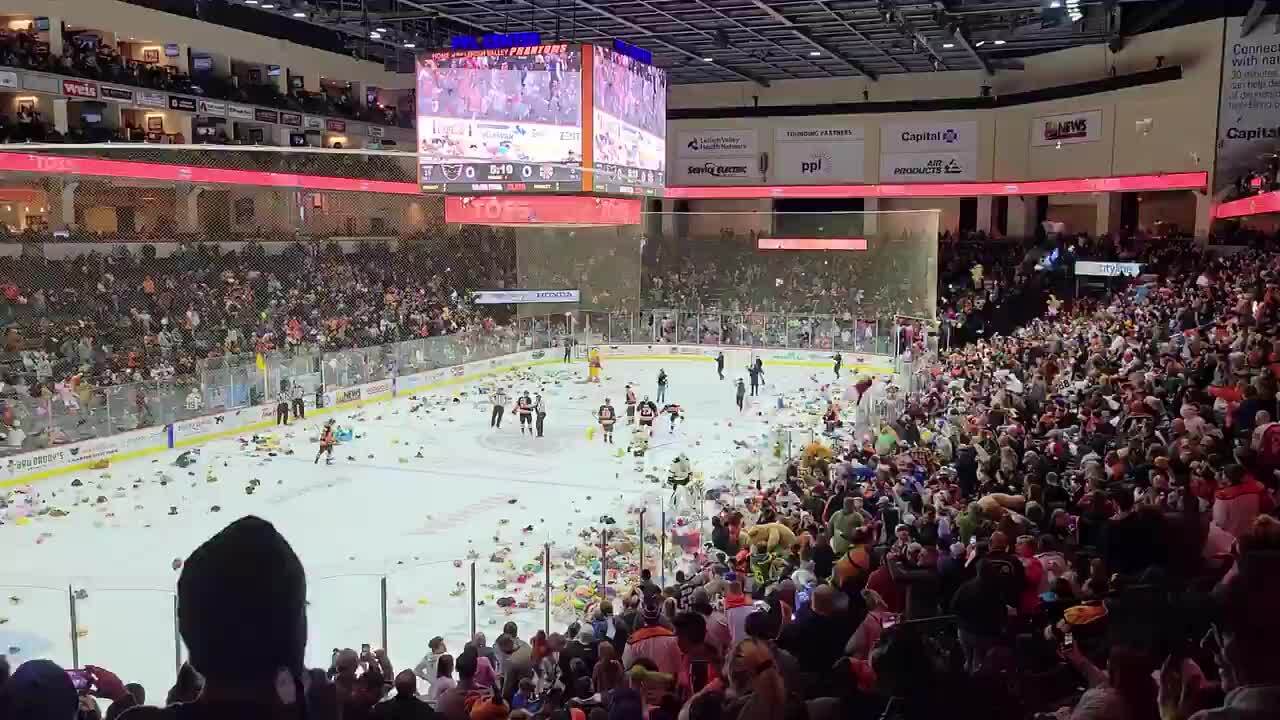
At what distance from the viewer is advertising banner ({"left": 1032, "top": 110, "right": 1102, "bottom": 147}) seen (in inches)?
1222

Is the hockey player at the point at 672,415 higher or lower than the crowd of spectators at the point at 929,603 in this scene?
lower

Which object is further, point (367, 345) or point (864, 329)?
point (864, 329)

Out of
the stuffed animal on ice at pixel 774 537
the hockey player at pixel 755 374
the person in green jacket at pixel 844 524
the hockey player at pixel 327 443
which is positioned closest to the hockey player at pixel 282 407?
the hockey player at pixel 327 443

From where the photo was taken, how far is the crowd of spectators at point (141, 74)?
73.9 ft

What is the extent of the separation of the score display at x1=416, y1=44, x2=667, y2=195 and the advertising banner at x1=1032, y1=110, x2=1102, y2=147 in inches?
673

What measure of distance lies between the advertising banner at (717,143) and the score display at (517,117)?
758 inches

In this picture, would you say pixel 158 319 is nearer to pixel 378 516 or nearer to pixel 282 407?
pixel 378 516

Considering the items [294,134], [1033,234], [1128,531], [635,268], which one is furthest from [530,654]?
[1033,234]

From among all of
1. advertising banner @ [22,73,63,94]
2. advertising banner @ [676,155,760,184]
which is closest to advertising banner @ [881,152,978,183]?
advertising banner @ [676,155,760,184]

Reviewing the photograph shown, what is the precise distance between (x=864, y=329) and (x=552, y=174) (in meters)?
10.6

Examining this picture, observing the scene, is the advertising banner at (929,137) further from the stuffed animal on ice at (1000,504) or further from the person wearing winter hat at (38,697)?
the person wearing winter hat at (38,697)

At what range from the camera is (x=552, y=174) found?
64.4ft

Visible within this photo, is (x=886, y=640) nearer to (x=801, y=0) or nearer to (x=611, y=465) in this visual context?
(x=611, y=465)

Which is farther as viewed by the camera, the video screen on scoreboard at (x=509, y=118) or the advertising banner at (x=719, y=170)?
the advertising banner at (x=719, y=170)
